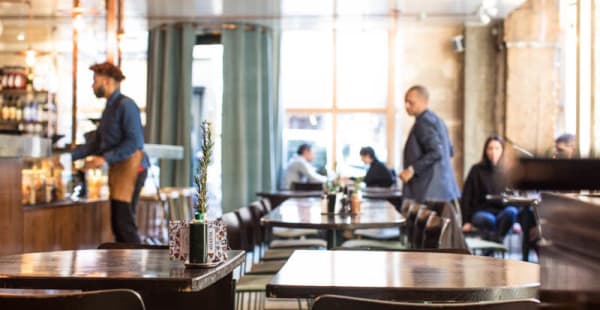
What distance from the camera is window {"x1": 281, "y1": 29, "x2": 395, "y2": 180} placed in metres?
14.0

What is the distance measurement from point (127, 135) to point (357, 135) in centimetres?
842

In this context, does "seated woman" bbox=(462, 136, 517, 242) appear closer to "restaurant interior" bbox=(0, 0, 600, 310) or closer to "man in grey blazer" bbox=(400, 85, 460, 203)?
"restaurant interior" bbox=(0, 0, 600, 310)

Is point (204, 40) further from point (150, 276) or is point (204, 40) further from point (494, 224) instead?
point (150, 276)

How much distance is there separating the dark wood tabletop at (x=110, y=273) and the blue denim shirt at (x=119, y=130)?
319 centimetres

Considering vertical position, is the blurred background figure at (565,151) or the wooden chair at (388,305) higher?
the blurred background figure at (565,151)

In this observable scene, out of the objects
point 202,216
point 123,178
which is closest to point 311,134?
point 123,178

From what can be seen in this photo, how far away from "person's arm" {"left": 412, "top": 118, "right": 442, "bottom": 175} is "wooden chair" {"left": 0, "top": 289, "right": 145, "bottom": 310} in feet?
16.5

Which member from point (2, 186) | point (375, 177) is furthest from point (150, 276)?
point (375, 177)

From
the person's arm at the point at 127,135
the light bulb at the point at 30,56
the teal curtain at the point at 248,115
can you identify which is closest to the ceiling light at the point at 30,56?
the light bulb at the point at 30,56

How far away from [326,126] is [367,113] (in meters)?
0.69

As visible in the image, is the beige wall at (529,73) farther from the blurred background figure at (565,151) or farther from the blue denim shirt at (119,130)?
the blurred background figure at (565,151)

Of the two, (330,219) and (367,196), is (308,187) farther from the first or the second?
(330,219)

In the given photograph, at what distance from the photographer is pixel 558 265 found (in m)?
1.02

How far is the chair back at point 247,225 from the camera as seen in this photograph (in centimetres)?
488
